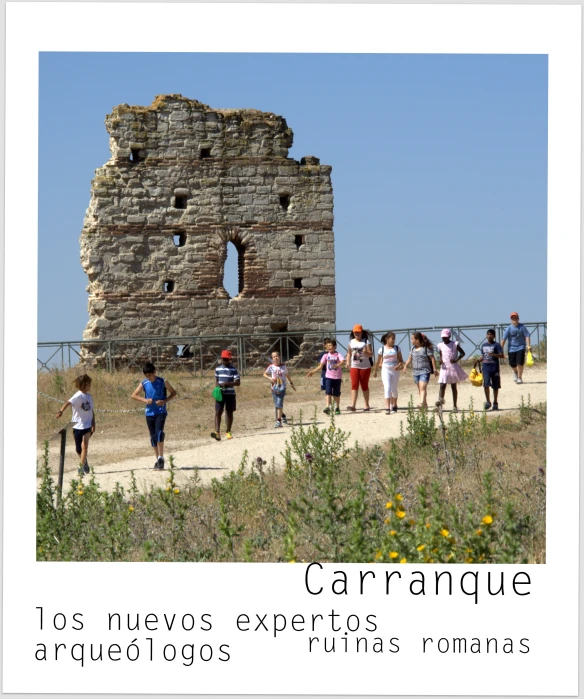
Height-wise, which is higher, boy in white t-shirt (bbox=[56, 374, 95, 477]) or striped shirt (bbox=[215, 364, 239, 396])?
striped shirt (bbox=[215, 364, 239, 396])

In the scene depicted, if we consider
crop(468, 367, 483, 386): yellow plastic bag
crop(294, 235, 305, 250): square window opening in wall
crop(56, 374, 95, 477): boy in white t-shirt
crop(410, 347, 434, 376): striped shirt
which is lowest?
crop(56, 374, 95, 477): boy in white t-shirt

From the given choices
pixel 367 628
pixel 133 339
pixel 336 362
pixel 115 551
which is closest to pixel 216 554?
pixel 115 551

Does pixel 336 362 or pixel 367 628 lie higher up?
pixel 336 362

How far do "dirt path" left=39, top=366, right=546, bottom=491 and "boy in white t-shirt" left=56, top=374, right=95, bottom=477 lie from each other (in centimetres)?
39

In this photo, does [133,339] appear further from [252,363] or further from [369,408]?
[369,408]

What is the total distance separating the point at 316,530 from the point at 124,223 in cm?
1652

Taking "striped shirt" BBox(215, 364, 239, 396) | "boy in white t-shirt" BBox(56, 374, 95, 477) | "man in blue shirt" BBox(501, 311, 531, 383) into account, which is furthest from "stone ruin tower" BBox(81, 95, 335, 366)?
"boy in white t-shirt" BBox(56, 374, 95, 477)

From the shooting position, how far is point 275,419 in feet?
53.0

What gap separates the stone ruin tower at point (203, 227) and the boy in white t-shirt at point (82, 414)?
1073cm

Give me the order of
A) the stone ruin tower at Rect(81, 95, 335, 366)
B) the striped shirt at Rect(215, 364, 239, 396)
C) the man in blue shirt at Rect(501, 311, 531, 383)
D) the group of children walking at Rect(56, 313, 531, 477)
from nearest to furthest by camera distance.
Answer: the striped shirt at Rect(215, 364, 239, 396) → the group of children walking at Rect(56, 313, 531, 477) → the man in blue shirt at Rect(501, 311, 531, 383) → the stone ruin tower at Rect(81, 95, 335, 366)

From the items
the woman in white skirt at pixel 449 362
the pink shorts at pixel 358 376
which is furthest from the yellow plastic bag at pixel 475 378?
the pink shorts at pixel 358 376

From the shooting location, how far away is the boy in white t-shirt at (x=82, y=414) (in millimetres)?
12117

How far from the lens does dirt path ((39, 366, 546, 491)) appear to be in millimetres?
12203

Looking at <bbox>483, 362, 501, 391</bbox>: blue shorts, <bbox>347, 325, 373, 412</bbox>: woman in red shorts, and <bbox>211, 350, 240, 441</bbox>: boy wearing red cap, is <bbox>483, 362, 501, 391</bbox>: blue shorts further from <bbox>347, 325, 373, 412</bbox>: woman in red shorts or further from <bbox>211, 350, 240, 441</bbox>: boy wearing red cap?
<bbox>211, 350, 240, 441</bbox>: boy wearing red cap
